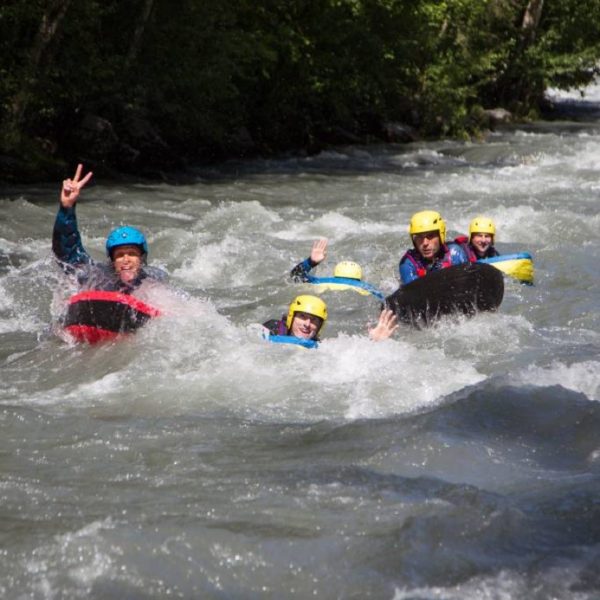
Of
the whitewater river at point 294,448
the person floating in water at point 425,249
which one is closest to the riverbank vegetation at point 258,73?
the whitewater river at point 294,448

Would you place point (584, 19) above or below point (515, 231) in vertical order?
above

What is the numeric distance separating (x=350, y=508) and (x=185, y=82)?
52.6ft

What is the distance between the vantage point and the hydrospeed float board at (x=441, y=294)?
9.02 metres

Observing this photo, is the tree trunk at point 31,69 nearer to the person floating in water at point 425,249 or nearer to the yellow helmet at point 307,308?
the person floating in water at point 425,249

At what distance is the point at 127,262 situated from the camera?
312 inches

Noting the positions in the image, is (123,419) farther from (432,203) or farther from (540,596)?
(432,203)

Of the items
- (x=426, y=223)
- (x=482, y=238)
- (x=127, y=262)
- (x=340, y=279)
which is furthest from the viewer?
(x=482, y=238)

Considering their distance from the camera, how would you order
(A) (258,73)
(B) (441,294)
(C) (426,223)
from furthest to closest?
(A) (258,73) < (C) (426,223) < (B) (441,294)

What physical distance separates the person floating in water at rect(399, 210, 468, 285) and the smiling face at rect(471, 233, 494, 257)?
1.21m

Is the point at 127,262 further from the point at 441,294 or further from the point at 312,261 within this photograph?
the point at 441,294

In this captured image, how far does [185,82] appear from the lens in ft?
65.6

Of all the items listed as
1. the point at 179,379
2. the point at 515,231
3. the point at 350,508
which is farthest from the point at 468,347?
the point at 515,231

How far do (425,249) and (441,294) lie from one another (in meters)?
0.72

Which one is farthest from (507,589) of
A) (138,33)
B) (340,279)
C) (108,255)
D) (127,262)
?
(138,33)
